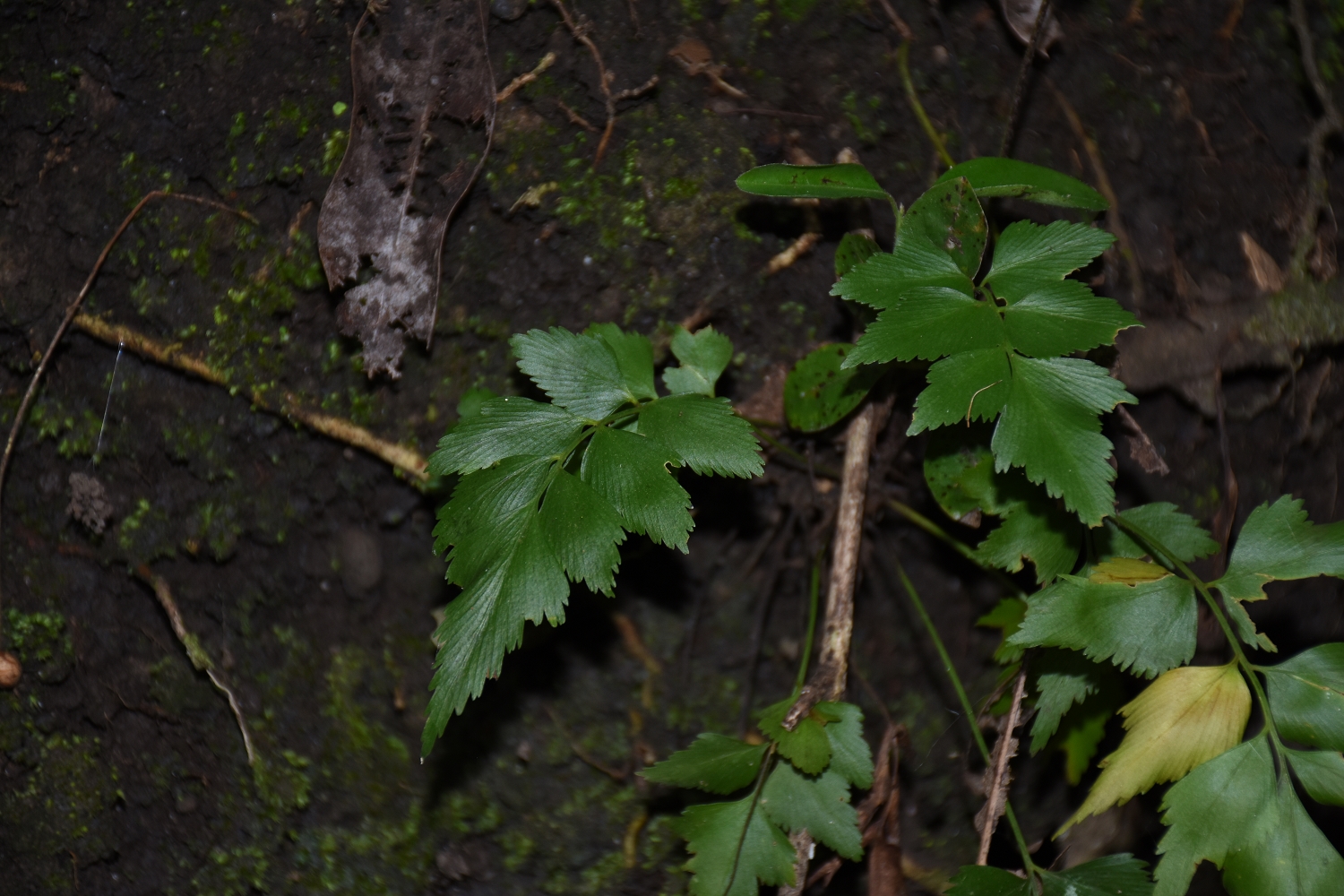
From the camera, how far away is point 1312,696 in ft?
5.11

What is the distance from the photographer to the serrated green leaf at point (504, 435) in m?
1.61

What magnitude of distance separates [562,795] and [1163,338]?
68.1 inches

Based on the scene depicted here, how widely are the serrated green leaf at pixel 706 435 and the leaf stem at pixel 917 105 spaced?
2.88 feet

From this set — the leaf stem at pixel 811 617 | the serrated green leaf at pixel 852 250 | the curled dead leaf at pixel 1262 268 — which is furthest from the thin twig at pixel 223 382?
the curled dead leaf at pixel 1262 268

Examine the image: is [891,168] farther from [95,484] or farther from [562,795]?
[95,484]

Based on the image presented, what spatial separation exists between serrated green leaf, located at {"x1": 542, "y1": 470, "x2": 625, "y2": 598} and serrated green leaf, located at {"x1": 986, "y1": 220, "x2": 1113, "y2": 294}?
0.81 meters

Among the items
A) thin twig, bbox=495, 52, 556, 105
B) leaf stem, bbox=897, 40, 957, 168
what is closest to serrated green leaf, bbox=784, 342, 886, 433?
leaf stem, bbox=897, 40, 957, 168

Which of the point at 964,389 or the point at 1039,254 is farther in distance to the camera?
the point at 1039,254

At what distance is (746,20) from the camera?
197 centimetres

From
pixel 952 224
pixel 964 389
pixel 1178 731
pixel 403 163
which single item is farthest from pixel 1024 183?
pixel 403 163

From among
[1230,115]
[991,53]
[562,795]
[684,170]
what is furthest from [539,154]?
[1230,115]

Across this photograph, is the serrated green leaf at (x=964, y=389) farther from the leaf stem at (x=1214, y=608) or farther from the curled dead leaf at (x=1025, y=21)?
the curled dead leaf at (x=1025, y=21)

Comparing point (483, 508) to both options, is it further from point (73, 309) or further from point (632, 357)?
point (73, 309)

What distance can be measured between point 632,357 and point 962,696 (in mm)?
989
